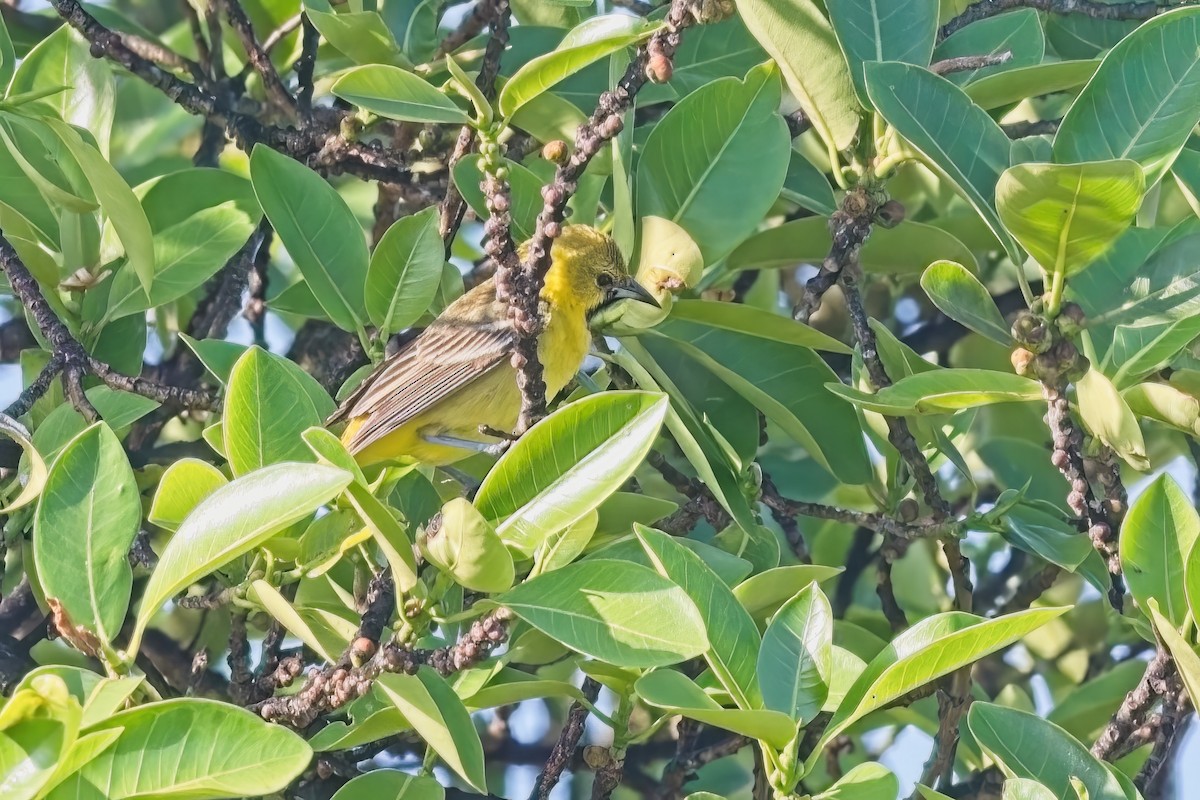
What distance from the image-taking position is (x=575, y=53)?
2578mm

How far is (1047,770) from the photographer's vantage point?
2617 millimetres

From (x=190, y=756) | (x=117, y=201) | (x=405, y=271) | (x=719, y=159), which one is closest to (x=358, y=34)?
(x=405, y=271)

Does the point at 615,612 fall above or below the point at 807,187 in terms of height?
below

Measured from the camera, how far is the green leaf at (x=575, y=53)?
2571 mm

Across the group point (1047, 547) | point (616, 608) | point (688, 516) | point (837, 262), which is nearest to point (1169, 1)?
point (837, 262)

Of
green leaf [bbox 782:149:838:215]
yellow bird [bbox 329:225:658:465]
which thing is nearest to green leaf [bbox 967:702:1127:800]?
green leaf [bbox 782:149:838:215]

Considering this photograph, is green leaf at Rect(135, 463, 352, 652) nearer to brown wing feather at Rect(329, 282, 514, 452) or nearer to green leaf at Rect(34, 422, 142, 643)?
green leaf at Rect(34, 422, 142, 643)

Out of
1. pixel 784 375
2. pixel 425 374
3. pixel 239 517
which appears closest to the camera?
pixel 239 517

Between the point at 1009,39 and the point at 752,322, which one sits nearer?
the point at 752,322

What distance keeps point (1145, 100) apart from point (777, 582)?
4.20 ft

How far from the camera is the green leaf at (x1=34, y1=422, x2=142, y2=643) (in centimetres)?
248

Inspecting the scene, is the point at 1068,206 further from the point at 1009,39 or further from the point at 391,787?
the point at 391,787

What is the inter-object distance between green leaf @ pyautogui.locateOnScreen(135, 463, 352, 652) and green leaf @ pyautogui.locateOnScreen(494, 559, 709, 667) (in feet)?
1.59

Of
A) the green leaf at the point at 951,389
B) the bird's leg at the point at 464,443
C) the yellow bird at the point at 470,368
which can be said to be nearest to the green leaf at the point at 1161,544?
the green leaf at the point at 951,389
